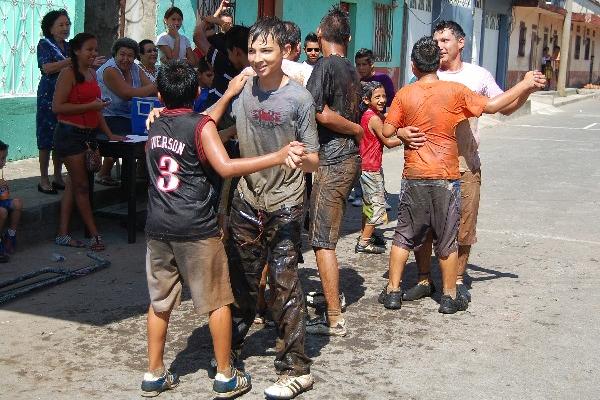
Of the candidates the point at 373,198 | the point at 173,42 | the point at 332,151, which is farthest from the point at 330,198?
the point at 173,42

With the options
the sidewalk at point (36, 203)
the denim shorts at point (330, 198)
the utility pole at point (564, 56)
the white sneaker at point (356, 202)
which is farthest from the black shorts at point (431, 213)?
the utility pole at point (564, 56)

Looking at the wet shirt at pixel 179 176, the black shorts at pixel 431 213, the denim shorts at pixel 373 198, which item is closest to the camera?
the wet shirt at pixel 179 176

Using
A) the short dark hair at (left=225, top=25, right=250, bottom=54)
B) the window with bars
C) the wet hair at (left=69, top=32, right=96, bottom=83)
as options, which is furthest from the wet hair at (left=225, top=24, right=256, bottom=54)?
the window with bars

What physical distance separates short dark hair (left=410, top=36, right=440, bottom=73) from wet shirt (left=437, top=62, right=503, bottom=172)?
17.6 inches

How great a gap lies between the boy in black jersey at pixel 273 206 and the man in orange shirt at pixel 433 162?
4.57 feet

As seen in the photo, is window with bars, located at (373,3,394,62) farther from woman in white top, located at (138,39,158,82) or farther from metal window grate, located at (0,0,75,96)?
woman in white top, located at (138,39,158,82)

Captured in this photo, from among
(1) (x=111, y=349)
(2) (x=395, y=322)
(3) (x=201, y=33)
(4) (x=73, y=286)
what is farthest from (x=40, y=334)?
(3) (x=201, y=33)

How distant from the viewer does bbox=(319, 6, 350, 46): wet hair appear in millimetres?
5676

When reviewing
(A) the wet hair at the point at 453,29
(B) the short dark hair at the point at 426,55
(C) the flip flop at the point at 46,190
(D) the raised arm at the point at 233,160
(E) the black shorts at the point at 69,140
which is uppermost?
(A) the wet hair at the point at 453,29

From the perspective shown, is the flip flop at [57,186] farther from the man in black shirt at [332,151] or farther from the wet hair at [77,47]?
the man in black shirt at [332,151]

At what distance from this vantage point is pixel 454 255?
6016 mm

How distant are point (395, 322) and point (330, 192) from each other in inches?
38.6

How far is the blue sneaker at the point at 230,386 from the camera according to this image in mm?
4375

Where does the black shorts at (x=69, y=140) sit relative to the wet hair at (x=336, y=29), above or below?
below
